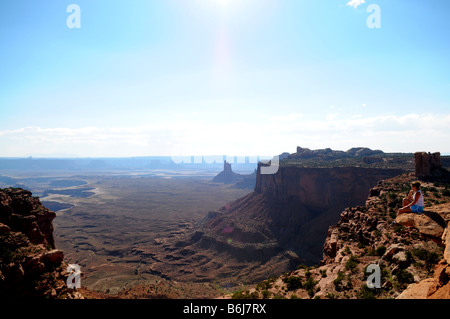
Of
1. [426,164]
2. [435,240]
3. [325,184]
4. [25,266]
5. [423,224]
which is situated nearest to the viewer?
[435,240]

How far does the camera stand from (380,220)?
69.1 ft

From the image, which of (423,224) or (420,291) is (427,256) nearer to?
(423,224)

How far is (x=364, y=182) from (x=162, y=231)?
65.6 m

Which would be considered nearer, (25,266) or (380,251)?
(25,266)

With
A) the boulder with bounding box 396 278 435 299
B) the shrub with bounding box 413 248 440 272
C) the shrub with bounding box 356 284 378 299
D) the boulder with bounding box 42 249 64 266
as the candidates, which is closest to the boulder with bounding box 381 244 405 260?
the shrub with bounding box 413 248 440 272

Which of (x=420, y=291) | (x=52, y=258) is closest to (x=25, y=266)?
(x=52, y=258)

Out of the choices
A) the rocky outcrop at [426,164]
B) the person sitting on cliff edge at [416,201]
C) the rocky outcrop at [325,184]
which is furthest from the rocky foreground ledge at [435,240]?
the rocky outcrop at [325,184]

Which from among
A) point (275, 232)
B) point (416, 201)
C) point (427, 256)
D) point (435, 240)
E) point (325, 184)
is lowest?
point (275, 232)

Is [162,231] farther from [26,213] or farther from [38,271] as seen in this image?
[38,271]

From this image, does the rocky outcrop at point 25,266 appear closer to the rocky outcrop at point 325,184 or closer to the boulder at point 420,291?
the boulder at point 420,291

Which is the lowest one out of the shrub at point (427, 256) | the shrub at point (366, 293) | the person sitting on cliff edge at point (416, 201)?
the shrub at point (366, 293)

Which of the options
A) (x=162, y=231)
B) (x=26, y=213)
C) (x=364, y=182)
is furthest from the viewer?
(x=162, y=231)

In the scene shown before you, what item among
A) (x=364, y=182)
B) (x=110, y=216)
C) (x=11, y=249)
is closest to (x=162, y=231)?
(x=110, y=216)
